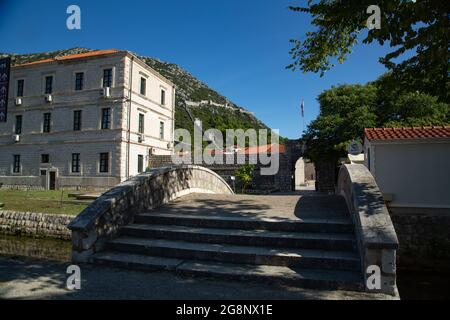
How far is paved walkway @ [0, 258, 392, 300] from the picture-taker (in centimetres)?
370

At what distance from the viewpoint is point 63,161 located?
94.8 feet

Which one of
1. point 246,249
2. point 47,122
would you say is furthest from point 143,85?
point 246,249

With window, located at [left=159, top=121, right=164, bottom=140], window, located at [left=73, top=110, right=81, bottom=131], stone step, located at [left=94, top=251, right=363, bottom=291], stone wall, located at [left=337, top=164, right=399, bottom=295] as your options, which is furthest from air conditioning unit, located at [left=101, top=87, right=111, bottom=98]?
stone wall, located at [left=337, top=164, right=399, bottom=295]

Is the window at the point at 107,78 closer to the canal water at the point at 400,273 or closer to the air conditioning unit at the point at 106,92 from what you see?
the air conditioning unit at the point at 106,92

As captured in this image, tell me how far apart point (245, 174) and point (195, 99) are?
253 ft

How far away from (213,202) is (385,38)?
5290mm

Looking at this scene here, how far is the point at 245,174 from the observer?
27.9 m

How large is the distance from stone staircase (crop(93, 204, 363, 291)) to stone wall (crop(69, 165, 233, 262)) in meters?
0.21

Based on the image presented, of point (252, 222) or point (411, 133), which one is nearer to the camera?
point (252, 222)

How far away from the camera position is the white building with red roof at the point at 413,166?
11703 mm

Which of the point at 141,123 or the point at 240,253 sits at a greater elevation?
the point at 141,123

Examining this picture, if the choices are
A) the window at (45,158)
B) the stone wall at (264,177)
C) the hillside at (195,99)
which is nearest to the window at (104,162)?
the stone wall at (264,177)

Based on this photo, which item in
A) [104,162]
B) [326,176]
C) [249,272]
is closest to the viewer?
[249,272]

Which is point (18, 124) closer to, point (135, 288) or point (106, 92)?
point (106, 92)
